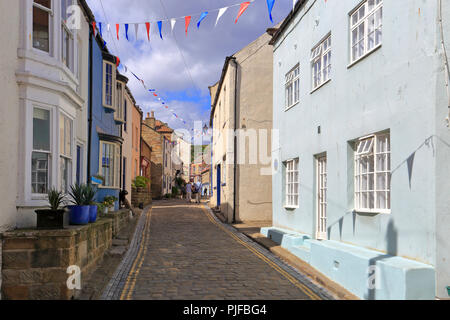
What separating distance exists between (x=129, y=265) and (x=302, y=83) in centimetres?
687

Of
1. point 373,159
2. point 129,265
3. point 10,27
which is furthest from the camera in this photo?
point 129,265

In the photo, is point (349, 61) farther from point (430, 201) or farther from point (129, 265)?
point (129, 265)

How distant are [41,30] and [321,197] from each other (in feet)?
24.7

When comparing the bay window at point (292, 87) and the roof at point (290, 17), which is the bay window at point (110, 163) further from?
the roof at point (290, 17)

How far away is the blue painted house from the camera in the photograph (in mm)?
12992

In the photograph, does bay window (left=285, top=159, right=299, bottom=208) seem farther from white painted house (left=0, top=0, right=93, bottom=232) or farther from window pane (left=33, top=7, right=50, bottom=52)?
window pane (left=33, top=7, right=50, bottom=52)

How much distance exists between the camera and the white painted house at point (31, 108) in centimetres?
679

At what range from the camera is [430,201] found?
5625mm

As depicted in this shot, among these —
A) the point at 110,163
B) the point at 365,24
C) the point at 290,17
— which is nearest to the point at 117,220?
the point at 110,163

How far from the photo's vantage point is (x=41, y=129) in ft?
25.4

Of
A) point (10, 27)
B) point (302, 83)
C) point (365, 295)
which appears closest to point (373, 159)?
point (365, 295)

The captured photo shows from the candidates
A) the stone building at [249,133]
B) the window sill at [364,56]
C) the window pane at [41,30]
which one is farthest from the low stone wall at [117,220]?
the window sill at [364,56]

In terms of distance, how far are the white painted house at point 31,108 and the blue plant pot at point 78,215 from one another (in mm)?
529

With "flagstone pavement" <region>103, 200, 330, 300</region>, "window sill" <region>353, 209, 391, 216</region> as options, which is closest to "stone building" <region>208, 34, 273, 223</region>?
"flagstone pavement" <region>103, 200, 330, 300</region>
